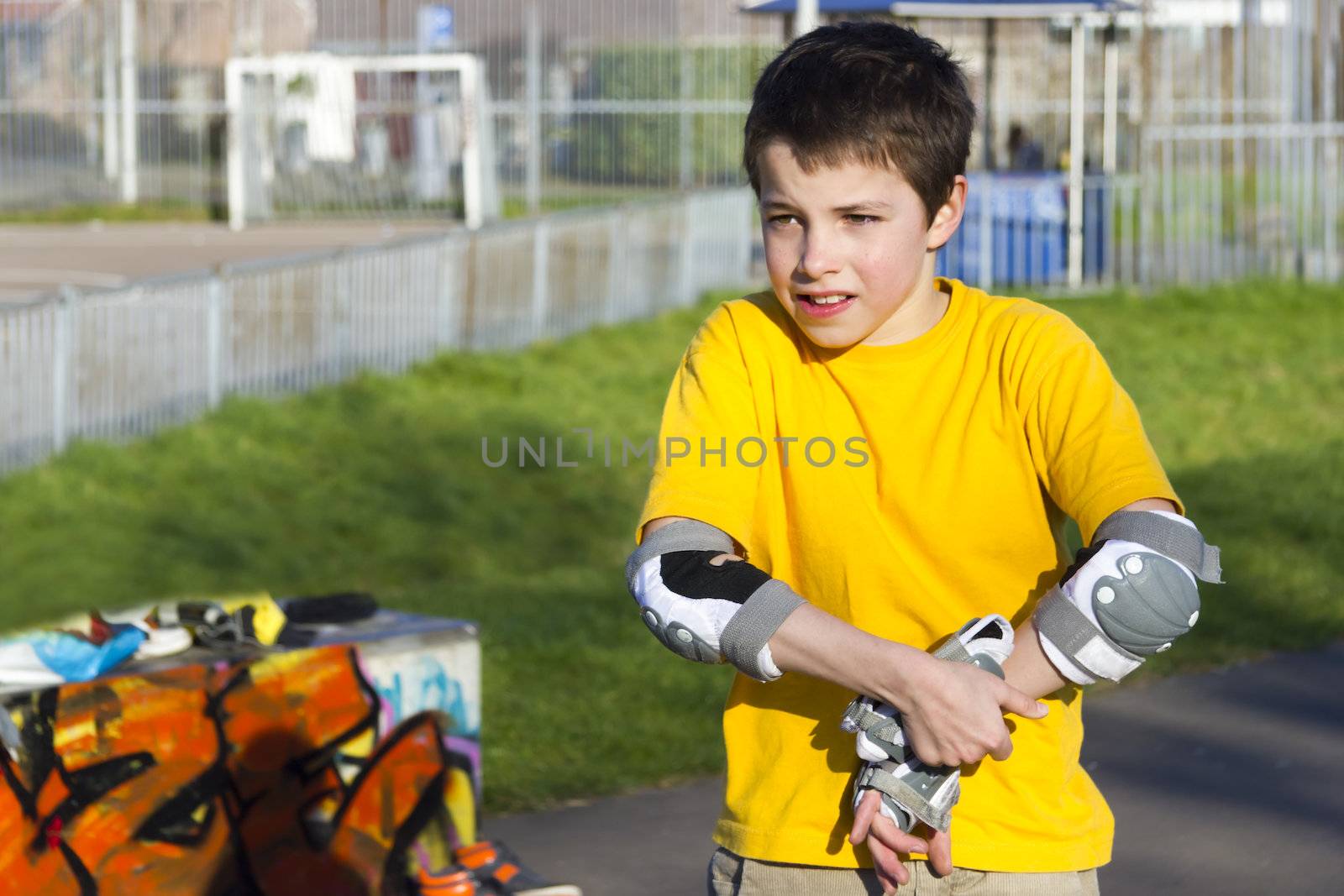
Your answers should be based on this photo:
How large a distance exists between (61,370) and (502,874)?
6.41 meters

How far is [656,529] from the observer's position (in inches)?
82.0

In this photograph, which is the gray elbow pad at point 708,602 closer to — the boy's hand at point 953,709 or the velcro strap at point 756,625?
the velcro strap at point 756,625

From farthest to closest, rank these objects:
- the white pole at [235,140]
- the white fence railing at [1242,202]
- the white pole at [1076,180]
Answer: the white pole at [235,140] < the white fence railing at [1242,202] < the white pole at [1076,180]

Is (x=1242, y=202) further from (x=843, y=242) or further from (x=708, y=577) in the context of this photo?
(x=708, y=577)

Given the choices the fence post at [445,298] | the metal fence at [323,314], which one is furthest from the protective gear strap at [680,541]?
the fence post at [445,298]

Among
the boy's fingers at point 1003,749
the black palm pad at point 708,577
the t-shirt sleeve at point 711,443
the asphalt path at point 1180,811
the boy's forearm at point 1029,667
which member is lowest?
the asphalt path at point 1180,811

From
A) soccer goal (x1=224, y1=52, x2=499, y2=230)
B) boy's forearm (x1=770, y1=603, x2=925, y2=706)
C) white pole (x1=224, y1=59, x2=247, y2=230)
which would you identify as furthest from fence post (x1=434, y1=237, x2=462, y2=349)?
white pole (x1=224, y1=59, x2=247, y2=230)

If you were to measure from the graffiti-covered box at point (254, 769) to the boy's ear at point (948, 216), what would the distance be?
2.47m

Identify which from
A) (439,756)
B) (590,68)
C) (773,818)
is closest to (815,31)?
(773,818)

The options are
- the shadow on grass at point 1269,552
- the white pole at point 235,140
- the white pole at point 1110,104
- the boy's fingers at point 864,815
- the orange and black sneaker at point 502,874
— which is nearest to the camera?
the boy's fingers at point 864,815

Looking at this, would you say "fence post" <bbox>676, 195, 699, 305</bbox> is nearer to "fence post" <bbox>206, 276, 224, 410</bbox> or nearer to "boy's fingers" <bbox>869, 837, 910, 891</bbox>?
"fence post" <bbox>206, 276, 224, 410</bbox>

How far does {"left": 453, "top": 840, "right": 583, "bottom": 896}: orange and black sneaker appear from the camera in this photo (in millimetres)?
4438

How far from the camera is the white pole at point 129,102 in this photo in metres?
25.7

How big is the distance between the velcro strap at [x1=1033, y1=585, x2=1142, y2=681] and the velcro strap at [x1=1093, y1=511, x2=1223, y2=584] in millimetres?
85
